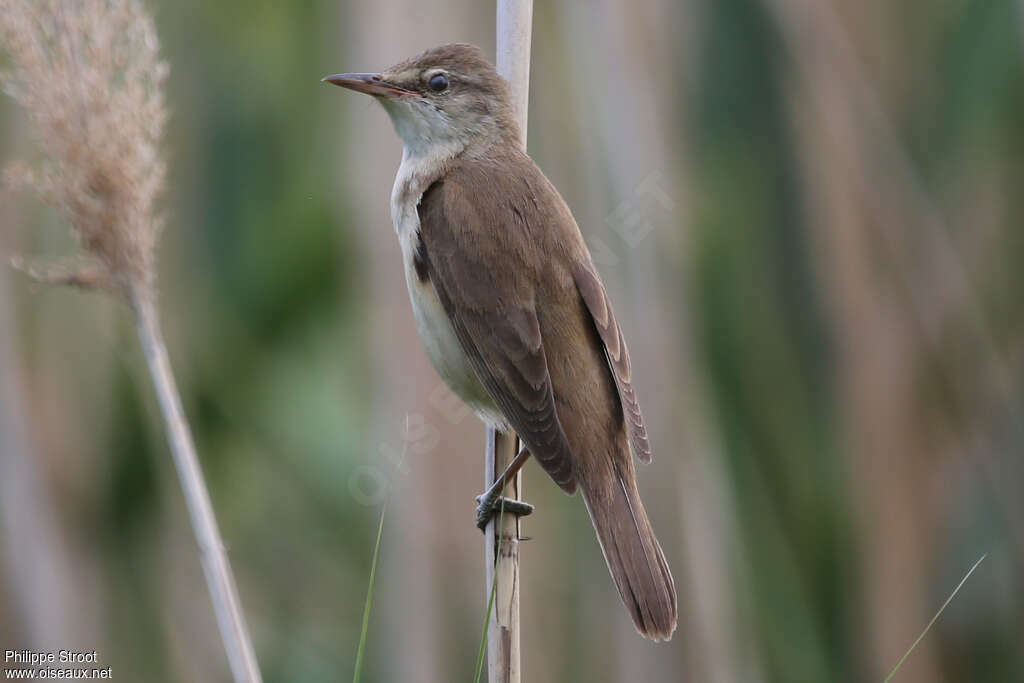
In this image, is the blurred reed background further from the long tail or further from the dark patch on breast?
the long tail

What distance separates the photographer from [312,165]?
3705 mm

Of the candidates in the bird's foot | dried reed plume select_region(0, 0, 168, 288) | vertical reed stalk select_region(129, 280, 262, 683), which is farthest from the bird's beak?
the bird's foot

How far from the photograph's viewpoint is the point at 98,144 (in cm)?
200

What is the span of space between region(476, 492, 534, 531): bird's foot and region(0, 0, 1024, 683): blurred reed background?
1.35 feet

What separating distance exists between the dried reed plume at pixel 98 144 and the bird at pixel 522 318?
1.79 ft

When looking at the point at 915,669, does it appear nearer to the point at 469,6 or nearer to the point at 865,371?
the point at 865,371

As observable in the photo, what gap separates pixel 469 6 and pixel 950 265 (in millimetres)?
1612

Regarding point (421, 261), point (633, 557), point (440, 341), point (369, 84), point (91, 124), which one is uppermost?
point (369, 84)

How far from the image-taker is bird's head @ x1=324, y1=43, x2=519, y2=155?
2.72m

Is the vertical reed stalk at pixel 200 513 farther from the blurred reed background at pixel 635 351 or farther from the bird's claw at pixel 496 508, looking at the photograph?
the blurred reed background at pixel 635 351

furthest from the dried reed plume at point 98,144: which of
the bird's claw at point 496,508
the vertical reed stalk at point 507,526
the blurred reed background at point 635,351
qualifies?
the blurred reed background at point 635,351

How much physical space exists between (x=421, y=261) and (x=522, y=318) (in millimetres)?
291

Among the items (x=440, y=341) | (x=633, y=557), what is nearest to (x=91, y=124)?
(x=440, y=341)

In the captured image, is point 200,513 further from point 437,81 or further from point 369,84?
point 437,81
